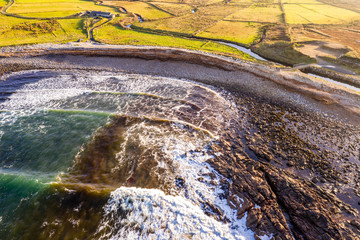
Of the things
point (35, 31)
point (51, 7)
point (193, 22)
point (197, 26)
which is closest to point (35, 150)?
point (35, 31)

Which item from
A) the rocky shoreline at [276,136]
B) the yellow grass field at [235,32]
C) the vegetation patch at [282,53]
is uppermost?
the yellow grass field at [235,32]

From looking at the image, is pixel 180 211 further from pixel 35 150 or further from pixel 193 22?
pixel 193 22

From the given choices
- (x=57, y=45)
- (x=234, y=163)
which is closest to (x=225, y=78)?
(x=234, y=163)

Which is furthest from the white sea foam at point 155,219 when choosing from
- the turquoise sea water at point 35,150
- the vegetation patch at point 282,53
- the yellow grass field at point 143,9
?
the yellow grass field at point 143,9

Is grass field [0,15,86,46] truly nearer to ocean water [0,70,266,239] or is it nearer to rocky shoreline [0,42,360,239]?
rocky shoreline [0,42,360,239]

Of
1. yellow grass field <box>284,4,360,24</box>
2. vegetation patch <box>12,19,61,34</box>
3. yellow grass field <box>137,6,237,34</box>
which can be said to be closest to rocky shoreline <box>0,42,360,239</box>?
vegetation patch <box>12,19,61,34</box>

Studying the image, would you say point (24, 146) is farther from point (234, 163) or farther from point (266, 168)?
point (266, 168)

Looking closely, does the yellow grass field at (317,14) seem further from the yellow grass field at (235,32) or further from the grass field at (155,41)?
the grass field at (155,41)
